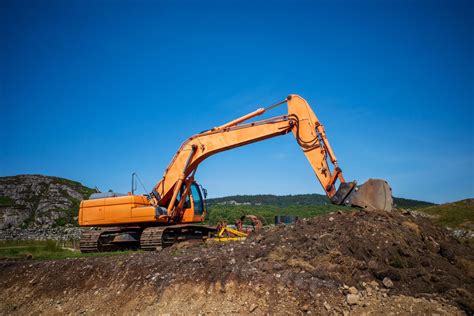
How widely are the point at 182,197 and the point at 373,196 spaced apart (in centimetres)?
775

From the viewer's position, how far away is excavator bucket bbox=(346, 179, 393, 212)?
35.6 ft

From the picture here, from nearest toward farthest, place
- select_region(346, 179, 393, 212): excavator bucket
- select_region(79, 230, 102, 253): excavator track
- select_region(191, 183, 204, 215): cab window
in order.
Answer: select_region(346, 179, 393, 212): excavator bucket
select_region(79, 230, 102, 253): excavator track
select_region(191, 183, 204, 215): cab window

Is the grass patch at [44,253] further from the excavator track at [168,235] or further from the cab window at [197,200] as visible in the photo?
the cab window at [197,200]

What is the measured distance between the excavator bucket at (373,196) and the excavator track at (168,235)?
6.71 metres

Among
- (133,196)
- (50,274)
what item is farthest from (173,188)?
(50,274)

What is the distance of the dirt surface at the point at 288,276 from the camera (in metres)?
7.21

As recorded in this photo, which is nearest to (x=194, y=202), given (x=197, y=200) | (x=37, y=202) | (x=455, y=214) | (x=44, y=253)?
(x=197, y=200)

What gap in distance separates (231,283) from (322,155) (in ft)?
19.8

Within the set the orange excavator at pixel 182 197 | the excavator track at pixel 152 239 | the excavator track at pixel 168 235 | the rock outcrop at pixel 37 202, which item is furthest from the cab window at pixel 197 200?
the rock outcrop at pixel 37 202

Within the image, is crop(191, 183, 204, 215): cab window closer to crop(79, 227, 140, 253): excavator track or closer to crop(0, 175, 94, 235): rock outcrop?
crop(79, 227, 140, 253): excavator track

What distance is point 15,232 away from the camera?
32906 millimetres

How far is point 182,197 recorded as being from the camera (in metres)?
15.7

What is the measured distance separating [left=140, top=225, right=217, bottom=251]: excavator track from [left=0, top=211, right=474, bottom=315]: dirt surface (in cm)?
320

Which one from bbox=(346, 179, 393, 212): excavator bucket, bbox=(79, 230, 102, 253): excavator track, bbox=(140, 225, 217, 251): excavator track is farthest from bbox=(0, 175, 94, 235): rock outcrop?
bbox=(346, 179, 393, 212): excavator bucket
